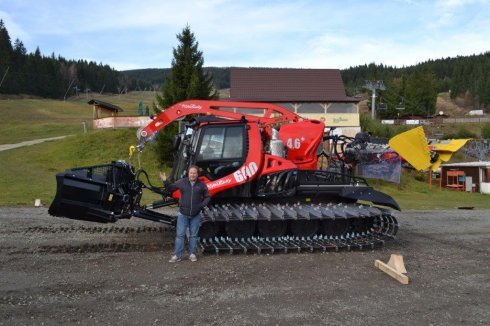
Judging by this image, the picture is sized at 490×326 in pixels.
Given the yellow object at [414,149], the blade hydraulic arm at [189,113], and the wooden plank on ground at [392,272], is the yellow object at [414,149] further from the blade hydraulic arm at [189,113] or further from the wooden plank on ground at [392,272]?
the wooden plank on ground at [392,272]

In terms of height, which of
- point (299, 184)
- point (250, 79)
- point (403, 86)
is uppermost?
point (403, 86)

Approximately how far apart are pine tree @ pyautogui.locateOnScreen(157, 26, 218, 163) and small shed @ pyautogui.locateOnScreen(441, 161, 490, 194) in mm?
18401

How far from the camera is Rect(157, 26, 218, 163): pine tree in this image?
80.5 feet

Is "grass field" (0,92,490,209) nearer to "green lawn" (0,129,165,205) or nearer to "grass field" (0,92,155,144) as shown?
"green lawn" (0,129,165,205)

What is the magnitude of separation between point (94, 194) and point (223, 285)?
10.5 ft

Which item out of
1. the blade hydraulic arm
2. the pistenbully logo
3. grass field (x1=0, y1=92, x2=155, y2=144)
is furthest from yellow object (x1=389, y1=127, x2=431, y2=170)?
grass field (x1=0, y1=92, x2=155, y2=144)

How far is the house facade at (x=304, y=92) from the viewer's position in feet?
119

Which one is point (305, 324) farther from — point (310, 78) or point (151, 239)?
point (310, 78)

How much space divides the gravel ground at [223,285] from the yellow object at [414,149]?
1787 mm

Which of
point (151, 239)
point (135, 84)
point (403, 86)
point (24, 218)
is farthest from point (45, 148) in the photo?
point (135, 84)

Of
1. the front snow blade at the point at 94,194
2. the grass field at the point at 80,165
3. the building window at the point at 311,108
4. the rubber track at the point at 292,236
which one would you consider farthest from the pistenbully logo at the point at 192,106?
the building window at the point at 311,108

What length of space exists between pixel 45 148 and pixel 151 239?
23867 millimetres

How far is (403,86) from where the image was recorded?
104 meters

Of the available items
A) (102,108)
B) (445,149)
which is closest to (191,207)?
(445,149)
